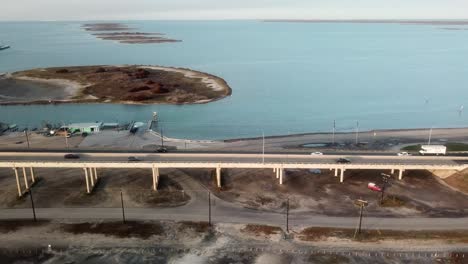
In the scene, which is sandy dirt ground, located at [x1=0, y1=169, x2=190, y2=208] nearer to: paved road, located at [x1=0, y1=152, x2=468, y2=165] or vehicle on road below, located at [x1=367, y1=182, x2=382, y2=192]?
paved road, located at [x1=0, y1=152, x2=468, y2=165]

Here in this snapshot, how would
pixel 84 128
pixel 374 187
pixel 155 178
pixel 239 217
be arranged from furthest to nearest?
pixel 84 128, pixel 374 187, pixel 155 178, pixel 239 217

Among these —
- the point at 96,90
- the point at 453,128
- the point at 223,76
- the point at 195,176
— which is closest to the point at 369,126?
the point at 453,128

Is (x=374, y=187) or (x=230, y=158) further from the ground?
(x=230, y=158)

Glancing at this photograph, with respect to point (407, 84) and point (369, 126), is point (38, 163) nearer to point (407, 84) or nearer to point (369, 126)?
point (369, 126)

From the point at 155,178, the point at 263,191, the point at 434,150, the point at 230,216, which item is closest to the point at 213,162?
the point at 263,191

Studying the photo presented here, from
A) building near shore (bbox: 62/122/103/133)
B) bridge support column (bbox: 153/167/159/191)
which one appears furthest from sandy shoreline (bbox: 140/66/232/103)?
bridge support column (bbox: 153/167/159/191)

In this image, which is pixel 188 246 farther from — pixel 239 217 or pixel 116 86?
pixel 116 86
